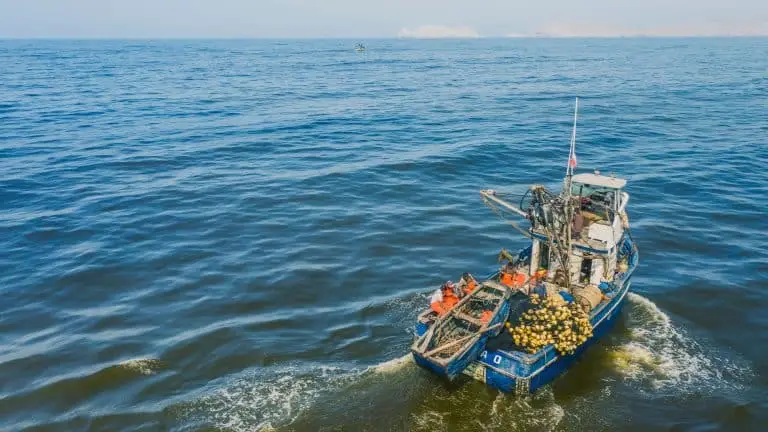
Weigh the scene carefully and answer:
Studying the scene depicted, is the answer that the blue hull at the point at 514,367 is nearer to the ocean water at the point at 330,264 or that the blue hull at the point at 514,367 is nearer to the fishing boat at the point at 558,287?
the fishing boat at the point at 558,287

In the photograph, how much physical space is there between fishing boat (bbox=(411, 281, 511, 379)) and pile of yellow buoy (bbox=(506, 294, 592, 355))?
109 cm

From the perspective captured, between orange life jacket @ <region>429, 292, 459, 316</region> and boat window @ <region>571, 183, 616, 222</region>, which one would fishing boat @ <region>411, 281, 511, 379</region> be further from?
boat window @ <region>571, 183, 616, 222</region>

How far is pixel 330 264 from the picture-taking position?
107 ft

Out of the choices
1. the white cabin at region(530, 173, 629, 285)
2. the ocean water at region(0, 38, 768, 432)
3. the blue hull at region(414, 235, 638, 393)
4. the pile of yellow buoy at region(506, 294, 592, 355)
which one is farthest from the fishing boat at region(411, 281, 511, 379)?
the white cabin at region(530, 173, 629, 285)

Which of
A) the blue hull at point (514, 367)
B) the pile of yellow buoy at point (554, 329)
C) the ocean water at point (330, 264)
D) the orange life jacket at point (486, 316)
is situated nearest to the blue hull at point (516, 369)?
the blue hull at point (514, 367)

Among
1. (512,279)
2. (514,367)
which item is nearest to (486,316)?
(514,367)

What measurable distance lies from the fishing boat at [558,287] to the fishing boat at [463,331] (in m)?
0.19

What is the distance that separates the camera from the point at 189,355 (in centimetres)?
2434

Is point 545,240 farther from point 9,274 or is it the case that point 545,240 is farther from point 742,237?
point 9,274

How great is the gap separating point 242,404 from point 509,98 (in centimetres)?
8026

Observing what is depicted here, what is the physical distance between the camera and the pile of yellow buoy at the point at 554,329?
20953mm

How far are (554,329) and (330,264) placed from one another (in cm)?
1544

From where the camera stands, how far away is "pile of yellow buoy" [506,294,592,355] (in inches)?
825

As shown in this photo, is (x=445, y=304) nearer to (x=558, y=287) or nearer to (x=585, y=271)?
(x=558, y=287)
